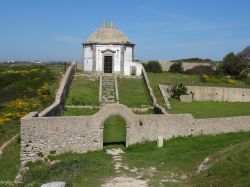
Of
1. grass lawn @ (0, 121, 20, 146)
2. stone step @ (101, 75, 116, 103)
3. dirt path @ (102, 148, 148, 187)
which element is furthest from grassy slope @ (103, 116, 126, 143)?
grass lawn @ (0, 121, 20, 146)

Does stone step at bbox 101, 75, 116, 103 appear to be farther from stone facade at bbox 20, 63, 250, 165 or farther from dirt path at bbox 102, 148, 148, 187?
dirt path at bbox 102, 148, 148, 187

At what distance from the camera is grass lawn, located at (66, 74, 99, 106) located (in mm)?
33500

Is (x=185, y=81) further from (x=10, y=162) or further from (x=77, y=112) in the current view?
(x=10, y=162)

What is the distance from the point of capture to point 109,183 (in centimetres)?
1669

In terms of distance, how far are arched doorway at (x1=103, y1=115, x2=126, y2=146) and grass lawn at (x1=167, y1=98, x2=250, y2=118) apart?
13.3 feet

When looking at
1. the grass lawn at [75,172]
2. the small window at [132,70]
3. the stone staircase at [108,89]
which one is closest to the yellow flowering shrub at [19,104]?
the stone staircase at [108,89]

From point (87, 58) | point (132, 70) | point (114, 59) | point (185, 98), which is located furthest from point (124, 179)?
point (87, 58)

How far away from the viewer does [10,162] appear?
22.7 metres

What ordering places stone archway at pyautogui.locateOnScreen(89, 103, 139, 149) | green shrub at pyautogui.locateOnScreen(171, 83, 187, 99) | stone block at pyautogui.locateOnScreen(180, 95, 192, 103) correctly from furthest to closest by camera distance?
green shrub at pyautogui.locateOnScreen(171, 83, 187, 99) → stone block at pyautogui.locateOnScreen(180, 95, 192, 103) → stone archway at pyautogui.locateOnScreen(89, 103, 139, 149)

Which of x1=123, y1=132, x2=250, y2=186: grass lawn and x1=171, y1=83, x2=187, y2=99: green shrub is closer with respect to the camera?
x1=123, y1=132, x2=250, y2=186: grass lawn

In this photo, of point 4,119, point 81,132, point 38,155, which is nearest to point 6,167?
point 38,155

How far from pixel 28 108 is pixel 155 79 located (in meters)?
16.4

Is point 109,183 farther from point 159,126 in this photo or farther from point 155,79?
point 155,79

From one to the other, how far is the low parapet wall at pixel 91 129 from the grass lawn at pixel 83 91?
31.5ft
